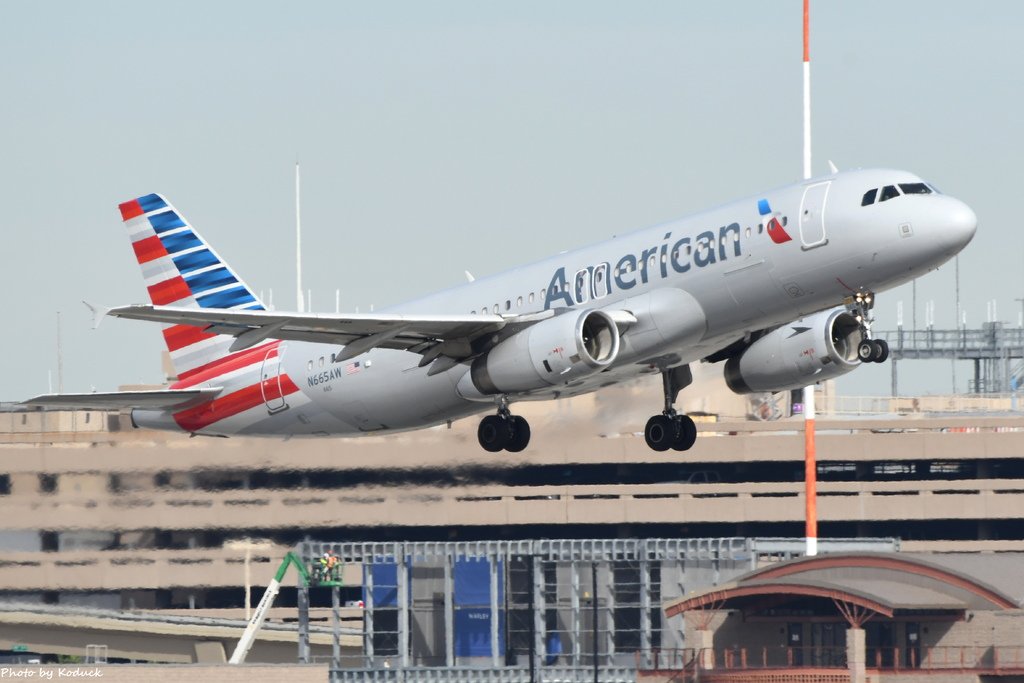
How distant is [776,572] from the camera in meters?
68.0

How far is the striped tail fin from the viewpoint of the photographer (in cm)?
4844

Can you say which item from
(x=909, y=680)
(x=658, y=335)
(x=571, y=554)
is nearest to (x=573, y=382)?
(x=658, y=335)

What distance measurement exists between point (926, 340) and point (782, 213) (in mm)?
95252

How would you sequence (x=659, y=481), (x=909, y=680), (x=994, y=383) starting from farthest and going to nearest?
(x=994, y=383) → (x=659, y=481) → (x=909, y=680)

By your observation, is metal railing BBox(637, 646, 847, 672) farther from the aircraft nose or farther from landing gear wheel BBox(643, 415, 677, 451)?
the aircraft nose

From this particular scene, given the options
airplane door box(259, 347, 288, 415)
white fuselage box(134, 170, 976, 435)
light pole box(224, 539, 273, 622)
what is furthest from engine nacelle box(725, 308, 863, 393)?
light pole box(224, 539, 273, 622)

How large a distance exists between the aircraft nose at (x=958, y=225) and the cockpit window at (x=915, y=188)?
0.56 meters

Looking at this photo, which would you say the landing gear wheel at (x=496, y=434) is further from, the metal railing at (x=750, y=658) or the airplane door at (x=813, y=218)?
the metal railing at (x=750, y=658)

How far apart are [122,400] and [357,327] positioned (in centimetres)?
754

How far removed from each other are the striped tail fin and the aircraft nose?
62.3 feet

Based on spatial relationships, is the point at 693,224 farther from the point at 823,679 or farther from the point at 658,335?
the point at 823,679

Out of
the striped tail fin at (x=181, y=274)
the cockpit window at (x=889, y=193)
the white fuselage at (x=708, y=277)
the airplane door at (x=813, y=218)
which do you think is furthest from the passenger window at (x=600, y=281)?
the striped tail fin at (x=181, y=274)

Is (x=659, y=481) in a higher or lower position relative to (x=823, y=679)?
higher

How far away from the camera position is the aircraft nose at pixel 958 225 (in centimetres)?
3616
